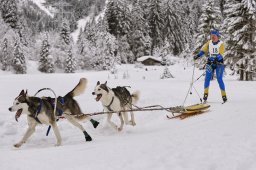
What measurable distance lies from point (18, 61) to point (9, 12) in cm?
1638

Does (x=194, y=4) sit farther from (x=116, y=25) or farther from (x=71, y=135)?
(x=71, y=135)

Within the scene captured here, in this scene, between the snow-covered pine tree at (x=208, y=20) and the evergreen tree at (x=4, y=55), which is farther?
the evergreen tree at (x=4, y=55)

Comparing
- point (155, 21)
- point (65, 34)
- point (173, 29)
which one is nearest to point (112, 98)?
point (65, 34)

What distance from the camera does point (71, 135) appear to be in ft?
26.3

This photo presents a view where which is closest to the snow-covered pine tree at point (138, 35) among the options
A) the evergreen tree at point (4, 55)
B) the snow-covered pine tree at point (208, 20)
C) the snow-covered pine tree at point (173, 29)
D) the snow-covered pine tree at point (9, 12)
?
the snow-covered pine tree at point (173, 29)

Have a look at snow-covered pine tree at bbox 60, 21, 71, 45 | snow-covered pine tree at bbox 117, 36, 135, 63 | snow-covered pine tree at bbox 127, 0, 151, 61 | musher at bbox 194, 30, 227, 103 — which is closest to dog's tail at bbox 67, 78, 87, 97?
musher at bbox 194, 30, 227, 103

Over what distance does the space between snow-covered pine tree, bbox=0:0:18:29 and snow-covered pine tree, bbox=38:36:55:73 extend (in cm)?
1067

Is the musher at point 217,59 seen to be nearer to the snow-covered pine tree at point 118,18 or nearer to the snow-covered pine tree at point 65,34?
the snow-covered pine tree at point 118,18

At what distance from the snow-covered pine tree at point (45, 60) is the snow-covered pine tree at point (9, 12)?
35.0 ft

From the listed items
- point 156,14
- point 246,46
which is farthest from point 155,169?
point 156,14

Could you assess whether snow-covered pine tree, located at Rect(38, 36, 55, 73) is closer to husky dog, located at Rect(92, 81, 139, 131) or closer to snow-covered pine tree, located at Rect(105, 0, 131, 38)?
snow-covered pine tree, located at Rect(105, 0, 131, 38)

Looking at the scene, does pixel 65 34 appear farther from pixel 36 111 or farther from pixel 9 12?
pixel 36 111

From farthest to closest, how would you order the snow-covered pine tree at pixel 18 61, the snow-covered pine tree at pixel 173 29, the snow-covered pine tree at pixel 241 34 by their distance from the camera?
1. the snow-covered pine tree at pixel 173 29
2. the snow-covered pine tree at pixel 18 61
3. the snow-covered pine tree at pixel 241 34

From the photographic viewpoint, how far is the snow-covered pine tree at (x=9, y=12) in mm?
60438
